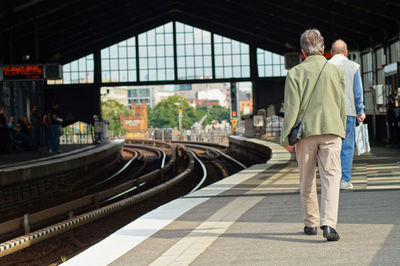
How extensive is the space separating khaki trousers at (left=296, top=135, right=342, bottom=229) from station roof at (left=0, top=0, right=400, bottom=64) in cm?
2049

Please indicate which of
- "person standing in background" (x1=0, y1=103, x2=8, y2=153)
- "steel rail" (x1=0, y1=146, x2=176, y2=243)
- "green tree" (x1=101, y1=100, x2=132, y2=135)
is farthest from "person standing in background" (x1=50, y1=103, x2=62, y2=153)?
"green tree" (x1=101, y1=100, x2=132, y2=135)

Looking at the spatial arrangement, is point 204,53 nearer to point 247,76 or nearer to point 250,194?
point 247,76

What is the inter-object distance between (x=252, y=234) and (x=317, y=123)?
3.66 ft

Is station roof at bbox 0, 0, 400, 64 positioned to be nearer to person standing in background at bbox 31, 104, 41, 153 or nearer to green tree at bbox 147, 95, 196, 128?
person standing in background at bbox 31, 104, 41, 153

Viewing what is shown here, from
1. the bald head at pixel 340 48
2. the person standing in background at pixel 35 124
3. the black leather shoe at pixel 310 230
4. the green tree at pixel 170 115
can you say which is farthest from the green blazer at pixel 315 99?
the green tree at pixel 170 115

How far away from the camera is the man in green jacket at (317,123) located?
520 centimetres

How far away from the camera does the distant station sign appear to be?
1050 inches

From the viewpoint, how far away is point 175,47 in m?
47.4

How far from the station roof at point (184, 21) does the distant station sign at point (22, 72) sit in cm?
261

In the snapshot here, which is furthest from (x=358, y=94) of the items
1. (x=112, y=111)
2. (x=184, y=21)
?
(x=112, y=111)

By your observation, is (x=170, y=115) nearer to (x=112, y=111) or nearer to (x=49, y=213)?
(x=112, y=111)

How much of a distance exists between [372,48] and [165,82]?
1755cm

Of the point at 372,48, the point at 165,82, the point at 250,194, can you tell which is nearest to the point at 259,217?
the point at 250,194

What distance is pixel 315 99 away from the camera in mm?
5273
